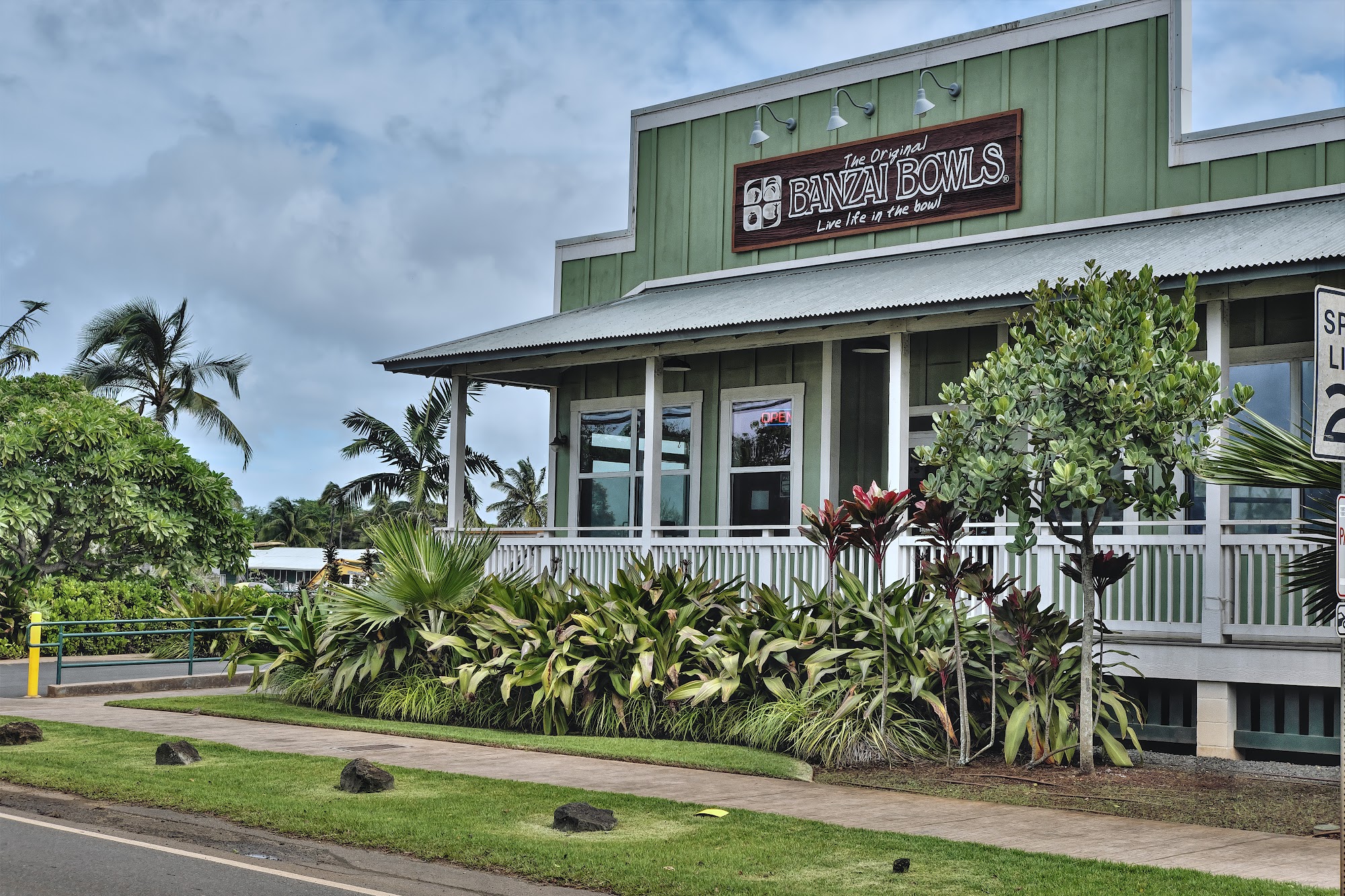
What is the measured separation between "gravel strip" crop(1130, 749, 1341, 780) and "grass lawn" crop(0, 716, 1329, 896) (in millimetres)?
4683

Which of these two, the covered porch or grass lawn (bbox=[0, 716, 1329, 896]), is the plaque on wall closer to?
the covered porch

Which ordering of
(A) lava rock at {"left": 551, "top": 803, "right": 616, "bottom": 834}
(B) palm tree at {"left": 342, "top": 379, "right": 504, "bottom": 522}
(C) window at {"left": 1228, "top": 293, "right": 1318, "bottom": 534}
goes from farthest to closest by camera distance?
(B) palm tree at {"left": 342, "top": 379, "right": 504, "bottom": 522} → (C) window at {"left": 1228, "top": 293, "right": 1318, "bottom": 534} → (A) lava rock at {"left": 551, "top": 803, "right": 616, "bottom": 834}

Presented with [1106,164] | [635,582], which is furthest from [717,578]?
[1106,164]

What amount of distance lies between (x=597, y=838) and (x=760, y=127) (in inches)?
497

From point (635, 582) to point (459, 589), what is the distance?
86.7 inches

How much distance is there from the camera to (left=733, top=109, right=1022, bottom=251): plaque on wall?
16938 mm

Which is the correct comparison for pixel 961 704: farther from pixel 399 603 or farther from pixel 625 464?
pixel 625 464

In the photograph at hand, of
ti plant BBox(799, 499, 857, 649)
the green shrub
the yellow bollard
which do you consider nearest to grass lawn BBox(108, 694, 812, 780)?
ti plant BBox(799, 499, 857, 649)

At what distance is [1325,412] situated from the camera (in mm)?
5930

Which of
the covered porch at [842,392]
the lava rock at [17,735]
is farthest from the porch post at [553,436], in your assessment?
the lava rock at [17,735]

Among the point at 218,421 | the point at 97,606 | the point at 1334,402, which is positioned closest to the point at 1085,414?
the point at 1334,402

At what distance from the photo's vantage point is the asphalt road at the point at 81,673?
19672 millimetres

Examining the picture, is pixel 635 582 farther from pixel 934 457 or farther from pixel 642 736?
pixel 934 457

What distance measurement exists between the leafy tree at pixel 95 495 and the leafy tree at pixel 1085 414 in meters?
18.1
